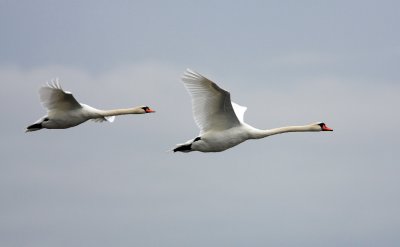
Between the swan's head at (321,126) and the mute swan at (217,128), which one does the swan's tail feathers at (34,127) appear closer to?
the mute swan at (217,128)

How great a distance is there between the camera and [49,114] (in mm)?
38719

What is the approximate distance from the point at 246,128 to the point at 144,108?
5.59m

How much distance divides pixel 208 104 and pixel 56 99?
6.22 metres

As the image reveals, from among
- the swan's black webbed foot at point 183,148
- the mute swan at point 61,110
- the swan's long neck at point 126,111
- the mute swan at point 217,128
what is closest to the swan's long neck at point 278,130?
the mute swan at point 217,128

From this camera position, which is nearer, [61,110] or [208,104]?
[208,104]

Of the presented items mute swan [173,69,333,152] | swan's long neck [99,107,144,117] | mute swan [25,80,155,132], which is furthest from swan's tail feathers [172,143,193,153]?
swan's long neck [99,107,144,117]

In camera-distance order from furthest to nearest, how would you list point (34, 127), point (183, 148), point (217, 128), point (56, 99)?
1. point (34, 127)
2. point (56, 99)
3. point (183, 148)
4. point (217, 128)

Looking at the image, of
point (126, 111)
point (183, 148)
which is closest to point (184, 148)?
point (183, 148)

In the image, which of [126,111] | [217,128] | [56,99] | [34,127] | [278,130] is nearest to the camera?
[217,128]

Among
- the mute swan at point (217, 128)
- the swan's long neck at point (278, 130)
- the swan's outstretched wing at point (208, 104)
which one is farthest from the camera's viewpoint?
the swan's long neck at point (278, 130)

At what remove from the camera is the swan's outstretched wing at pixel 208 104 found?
33.6 metres

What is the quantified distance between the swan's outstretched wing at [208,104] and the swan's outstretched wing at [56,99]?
508cm

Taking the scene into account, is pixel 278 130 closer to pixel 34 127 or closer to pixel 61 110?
pixel 61 110

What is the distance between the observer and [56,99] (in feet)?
126
